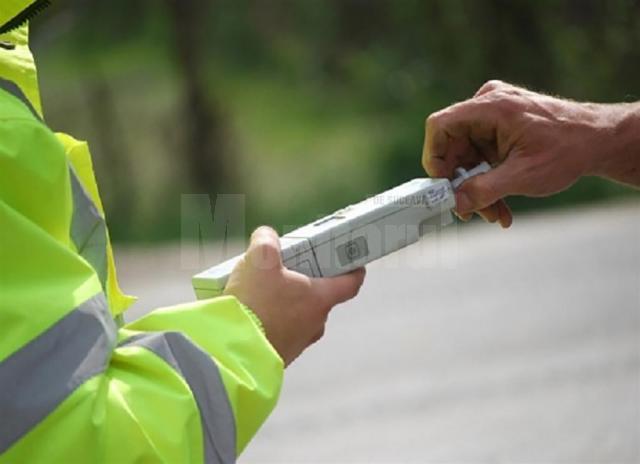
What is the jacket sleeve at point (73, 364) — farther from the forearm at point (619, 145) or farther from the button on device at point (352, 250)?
the forearm at point (619, 145)

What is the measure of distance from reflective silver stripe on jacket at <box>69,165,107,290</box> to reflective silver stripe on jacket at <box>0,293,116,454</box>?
0.66ft

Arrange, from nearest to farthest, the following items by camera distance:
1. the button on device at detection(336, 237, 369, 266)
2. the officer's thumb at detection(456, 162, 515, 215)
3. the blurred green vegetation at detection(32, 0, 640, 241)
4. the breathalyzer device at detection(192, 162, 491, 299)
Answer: the breathalyzer device at detection(192, 162, 491, 299) → the button on device at detection(336, 237, 369, 266) → the officer's thumb at detection(456, 162, 515, 215) → the blurred green vegetation at detection(32, 0, 640, 241)

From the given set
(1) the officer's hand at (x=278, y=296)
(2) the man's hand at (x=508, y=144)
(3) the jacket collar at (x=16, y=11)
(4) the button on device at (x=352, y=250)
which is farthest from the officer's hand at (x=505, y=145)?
(3) the jacket collar at (x=16, y=11)

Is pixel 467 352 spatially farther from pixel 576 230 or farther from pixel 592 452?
pixel 576 230

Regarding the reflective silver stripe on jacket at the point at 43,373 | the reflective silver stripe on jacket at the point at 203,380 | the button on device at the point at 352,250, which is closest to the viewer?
the reflective silver stripe on jacket at the point at 43,373

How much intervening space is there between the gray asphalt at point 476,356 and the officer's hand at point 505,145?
2.88 meters

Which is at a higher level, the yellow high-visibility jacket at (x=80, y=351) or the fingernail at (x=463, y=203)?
the yellow high-visibility jacket at (x=80, y=351)

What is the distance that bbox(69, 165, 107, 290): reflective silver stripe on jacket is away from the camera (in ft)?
6.43

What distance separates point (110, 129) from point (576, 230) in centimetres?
539

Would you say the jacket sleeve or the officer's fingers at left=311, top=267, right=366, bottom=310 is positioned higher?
the jacket sleeve

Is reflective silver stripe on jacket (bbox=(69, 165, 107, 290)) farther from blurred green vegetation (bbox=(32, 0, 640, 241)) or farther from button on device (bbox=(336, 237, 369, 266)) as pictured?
blurred green vegetation (bbox=(32, 0, 640, 241))

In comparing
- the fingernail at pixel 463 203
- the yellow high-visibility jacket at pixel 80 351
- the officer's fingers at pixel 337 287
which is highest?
the yellow high-visibility jacket at pixel 80 351

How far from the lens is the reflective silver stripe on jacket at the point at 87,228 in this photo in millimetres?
1961

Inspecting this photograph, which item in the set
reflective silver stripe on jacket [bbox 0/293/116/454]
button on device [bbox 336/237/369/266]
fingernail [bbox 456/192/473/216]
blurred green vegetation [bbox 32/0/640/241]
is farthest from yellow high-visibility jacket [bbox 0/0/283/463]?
blurred green vegetation [bbox 32/0/640/241]
